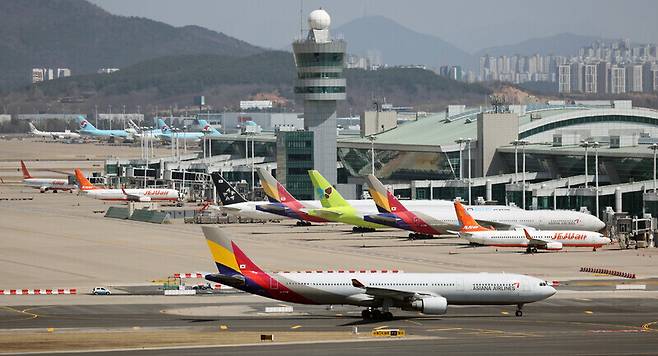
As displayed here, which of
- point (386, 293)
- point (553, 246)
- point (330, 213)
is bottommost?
point (386, 293)

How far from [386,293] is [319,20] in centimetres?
10256

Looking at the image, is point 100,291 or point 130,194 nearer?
point 100,291

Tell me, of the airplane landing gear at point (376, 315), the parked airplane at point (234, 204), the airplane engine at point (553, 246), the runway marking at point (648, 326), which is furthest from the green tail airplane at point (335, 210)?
the runway marking at point (648, 326)

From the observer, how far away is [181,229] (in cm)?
13162

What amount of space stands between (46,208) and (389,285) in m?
101

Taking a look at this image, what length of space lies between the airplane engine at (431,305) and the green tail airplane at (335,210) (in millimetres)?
50533

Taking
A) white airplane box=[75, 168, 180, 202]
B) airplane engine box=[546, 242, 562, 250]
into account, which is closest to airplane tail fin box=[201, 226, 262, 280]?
airplane engine box=[546, 242, 562, 250]

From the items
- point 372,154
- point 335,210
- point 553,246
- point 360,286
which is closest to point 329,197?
point 335,210

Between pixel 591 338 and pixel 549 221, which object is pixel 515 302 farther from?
pixel 549 221

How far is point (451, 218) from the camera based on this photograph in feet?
374

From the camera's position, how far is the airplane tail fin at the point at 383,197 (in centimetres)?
11294

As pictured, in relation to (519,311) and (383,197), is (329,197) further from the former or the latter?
(519,311)

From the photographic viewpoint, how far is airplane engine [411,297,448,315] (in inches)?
2657

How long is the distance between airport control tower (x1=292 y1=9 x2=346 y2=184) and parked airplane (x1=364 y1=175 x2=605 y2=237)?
49.2 meters
